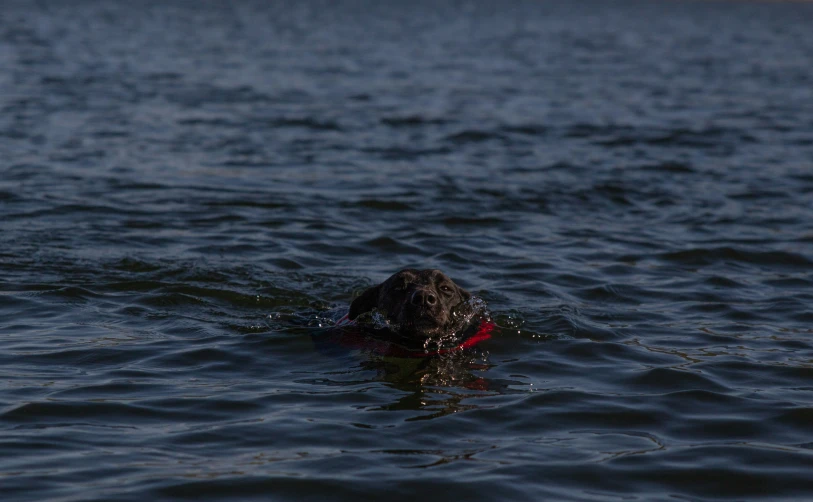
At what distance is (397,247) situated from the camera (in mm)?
12258

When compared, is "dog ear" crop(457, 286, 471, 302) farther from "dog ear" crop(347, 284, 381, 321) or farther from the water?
"dog ear" crop(347, 284, 381, 321)

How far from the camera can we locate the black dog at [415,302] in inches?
324

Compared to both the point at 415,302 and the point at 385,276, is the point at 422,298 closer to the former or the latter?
the point at 415,302

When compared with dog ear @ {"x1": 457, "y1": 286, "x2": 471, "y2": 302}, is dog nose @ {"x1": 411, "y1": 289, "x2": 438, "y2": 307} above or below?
above

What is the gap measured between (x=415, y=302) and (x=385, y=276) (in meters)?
2.90

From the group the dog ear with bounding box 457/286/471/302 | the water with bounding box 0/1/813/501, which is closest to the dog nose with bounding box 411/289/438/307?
the water with bounding box 0/1/813/501

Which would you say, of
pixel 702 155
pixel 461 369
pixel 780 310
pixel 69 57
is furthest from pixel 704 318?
pixel 69 57

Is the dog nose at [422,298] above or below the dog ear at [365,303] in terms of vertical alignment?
above

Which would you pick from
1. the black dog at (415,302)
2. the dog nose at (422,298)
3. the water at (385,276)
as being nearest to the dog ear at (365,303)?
the black dog at (415,302)

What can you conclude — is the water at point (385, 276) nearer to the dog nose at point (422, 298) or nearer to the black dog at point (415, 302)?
the black dog at point (415, 302)

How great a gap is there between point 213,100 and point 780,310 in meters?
15.6

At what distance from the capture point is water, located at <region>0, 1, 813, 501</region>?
618cm

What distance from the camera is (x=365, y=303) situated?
28.8 feet

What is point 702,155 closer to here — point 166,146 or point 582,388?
point 166,146
